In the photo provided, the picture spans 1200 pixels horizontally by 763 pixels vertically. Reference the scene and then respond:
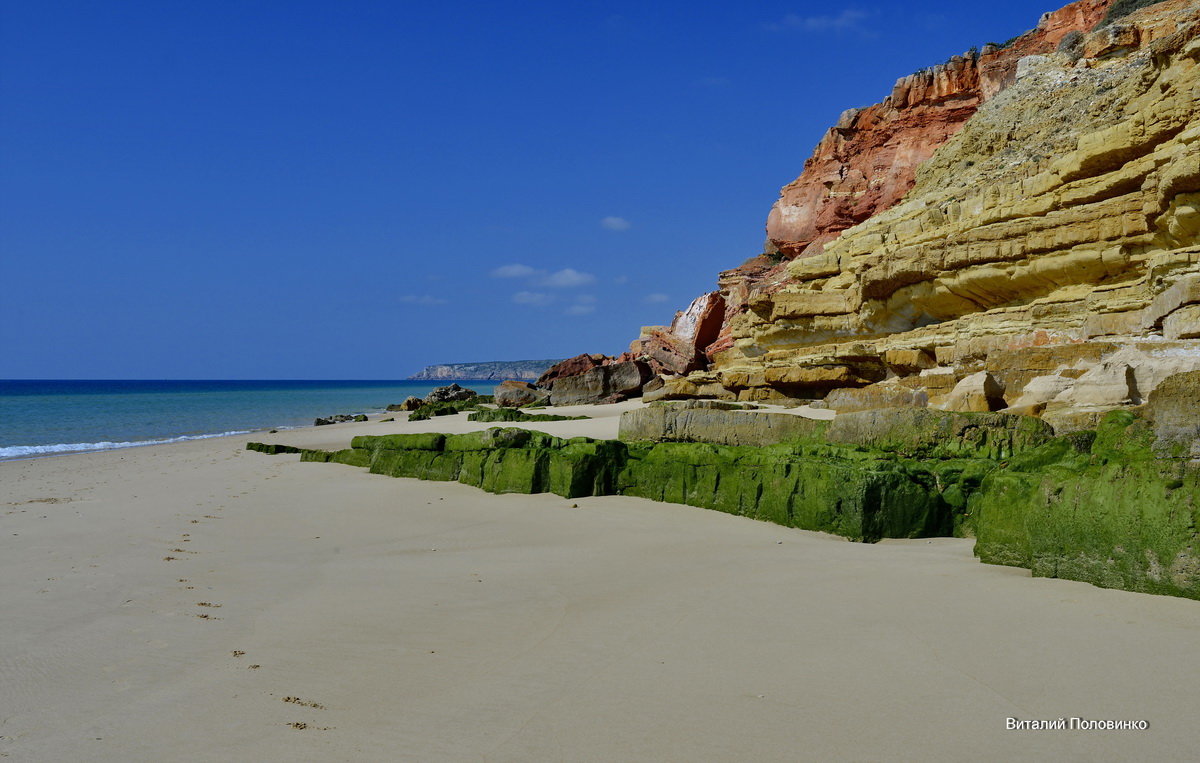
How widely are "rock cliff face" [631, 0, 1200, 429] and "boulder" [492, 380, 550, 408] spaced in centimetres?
1175

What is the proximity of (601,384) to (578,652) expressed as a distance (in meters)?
30.3

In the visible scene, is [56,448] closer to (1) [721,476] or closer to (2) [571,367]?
(1) [721,476]

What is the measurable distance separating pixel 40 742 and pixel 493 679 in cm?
153

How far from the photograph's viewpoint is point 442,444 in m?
9.80

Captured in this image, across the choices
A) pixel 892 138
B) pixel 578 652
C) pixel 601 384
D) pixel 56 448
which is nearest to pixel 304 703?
pixel 578 652

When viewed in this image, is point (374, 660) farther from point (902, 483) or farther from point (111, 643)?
point (902, 483)

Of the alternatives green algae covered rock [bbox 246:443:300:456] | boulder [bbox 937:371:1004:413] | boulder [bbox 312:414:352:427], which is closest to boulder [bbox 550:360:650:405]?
boulder [bbox 312:414:352:427]

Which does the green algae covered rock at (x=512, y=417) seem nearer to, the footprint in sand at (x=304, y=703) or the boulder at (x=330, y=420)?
the boulder at (x=330, y=420)

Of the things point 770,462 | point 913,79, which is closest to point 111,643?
point 770,462

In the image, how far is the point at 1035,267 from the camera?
43.5 feet

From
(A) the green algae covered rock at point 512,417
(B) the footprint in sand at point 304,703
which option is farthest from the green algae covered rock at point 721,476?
(A) the green algae covered rock at point 512,417

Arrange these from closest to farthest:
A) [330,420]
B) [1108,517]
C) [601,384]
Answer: [1108,517]
[330,420]
[601,384]

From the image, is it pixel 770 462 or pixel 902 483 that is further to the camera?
pixel 770 462

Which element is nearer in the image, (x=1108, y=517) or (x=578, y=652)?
(x=578, y=652)
